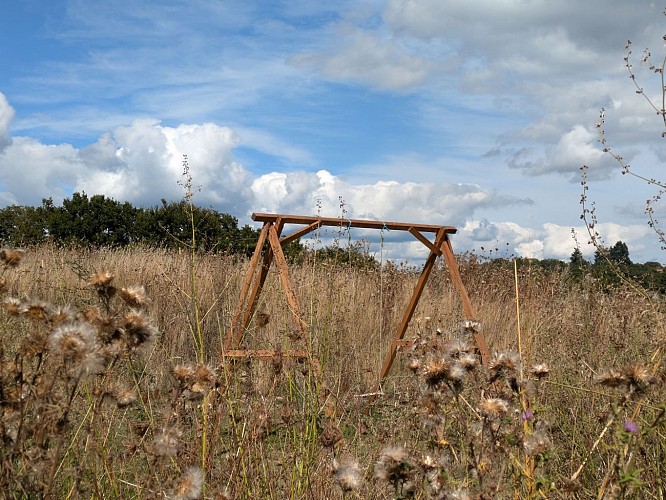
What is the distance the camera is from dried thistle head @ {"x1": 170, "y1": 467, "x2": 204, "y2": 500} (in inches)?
73.4

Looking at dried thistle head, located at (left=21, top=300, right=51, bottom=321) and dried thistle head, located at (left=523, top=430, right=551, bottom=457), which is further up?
dried thistle head, located at (left=21, top=300, right=51, bottom=321)

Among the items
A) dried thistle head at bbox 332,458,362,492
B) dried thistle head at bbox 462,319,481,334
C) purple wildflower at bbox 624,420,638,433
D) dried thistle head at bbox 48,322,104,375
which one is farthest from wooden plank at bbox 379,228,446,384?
dried thistle head at bbox 48,322,104,375

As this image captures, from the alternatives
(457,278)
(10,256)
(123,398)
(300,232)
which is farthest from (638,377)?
(457,278)

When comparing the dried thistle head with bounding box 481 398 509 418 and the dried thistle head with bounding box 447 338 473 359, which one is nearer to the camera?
the dried thistle head with bounding box 481 398 509 418

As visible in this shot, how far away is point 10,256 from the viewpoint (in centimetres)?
211

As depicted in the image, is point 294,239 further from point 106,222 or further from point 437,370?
point 106,222

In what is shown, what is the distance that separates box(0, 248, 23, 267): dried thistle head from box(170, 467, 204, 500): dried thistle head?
835mm

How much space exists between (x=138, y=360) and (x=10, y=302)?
17.9ft

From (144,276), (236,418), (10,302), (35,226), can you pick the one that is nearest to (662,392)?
(236,418)

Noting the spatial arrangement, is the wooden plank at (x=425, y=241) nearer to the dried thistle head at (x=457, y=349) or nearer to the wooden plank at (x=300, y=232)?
Result: the wooden plank at (x=300, y=232)

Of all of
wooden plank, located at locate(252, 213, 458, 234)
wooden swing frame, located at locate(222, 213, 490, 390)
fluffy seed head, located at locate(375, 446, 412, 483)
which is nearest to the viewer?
fluffy seed head, located at locate(375, 446, 412, 483)

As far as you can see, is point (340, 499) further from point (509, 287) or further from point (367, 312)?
point (509, 287)

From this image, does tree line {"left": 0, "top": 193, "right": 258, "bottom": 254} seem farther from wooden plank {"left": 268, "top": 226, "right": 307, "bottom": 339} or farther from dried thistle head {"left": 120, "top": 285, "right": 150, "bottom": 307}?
dried thistle head {"left": 120, "top": 285, "right": 150, "bottom": 307}

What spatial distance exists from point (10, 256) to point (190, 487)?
2.88 ft
